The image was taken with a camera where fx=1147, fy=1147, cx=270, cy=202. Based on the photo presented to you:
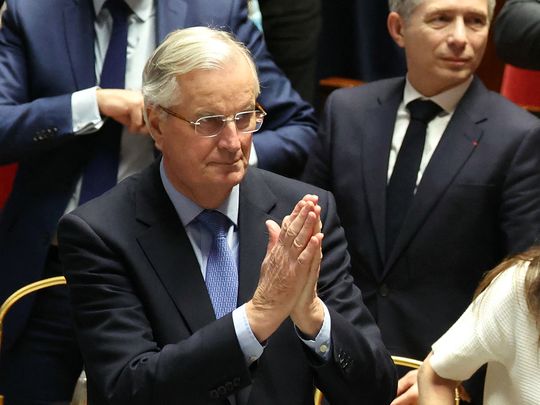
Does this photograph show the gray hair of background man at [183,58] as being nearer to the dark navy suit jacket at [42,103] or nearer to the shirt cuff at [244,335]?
the shirt cuff at [244,335]

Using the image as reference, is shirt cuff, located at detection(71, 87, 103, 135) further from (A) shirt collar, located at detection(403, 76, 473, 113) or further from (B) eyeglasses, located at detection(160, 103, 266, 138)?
(A) shirt collar, located at detection(403, 76, 473, 113)

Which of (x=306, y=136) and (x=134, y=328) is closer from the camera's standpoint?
(x=134, y=328)

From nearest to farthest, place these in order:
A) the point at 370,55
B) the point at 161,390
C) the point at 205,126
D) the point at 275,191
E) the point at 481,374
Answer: the point at 161,390
the point at 205,126
the point at 275,191
the point at 481,374
the point at 370,55

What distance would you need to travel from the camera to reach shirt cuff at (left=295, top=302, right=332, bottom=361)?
221 centimetres

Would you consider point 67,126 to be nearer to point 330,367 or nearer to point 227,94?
point 227,94

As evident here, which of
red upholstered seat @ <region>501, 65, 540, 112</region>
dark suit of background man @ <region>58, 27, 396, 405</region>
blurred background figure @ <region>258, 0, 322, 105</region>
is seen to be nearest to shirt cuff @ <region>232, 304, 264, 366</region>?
dark suit of background man @ <region>58, 27, 396, 405</region>

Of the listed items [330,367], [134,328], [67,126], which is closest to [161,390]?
[134,328]

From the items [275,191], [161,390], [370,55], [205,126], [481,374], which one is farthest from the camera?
[370,55]

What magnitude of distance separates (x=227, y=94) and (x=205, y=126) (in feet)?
0.26

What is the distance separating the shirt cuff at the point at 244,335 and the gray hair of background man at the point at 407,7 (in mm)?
1279

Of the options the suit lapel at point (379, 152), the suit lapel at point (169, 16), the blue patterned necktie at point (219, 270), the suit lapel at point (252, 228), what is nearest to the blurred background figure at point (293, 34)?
the suit lapel at point (379, 152)

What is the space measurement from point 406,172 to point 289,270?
3.33ft

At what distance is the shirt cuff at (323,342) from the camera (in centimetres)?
221

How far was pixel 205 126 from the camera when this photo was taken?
7.61ft
